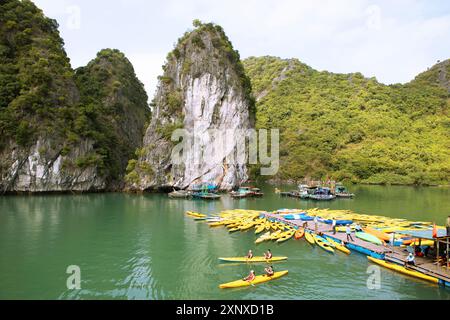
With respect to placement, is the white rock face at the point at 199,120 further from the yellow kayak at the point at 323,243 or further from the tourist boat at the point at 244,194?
the yellow kayak at the point at 323,243

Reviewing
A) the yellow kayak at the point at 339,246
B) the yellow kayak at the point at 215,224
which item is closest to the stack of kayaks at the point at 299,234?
the yellow kayak at the point at 339,246

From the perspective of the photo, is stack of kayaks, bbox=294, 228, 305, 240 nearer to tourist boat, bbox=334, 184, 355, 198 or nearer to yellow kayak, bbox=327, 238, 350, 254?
yellow kayak, bbox=327, 238, 350, 254

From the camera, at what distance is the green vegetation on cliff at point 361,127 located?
8156 centimetres

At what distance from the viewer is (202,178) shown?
58781mm

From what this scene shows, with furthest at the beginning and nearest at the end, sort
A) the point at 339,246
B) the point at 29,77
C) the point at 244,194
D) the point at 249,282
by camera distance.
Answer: the point at 29,77
the point at 244,194
the point at 339,246
the point at 249,282

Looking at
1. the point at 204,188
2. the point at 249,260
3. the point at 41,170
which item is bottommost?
the point at 249,260

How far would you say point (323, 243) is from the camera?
73.8ft

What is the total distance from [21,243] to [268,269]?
16.4 meters

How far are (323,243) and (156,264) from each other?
Result: 1058 cm

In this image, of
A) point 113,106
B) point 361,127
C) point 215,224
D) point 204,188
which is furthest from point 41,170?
point 361,127

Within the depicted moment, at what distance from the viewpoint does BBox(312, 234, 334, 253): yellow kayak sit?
21.5m

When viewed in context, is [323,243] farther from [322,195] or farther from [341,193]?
[341,193]

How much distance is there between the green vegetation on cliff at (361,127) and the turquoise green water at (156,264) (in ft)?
169
